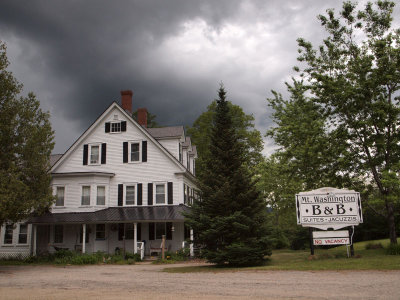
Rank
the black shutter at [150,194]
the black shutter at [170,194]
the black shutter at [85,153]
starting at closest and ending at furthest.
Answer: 1. the black shutter at [170,194]
2. the black shutter at [150,194]
3. the black shutter at [85,153]

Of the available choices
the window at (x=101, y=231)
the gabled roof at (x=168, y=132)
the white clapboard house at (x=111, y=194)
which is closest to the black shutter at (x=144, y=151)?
the white clapboard house at (x=111, y=194)

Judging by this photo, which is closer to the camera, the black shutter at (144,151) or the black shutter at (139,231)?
the black shutter at (139,231)

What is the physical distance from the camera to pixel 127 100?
31109 mm

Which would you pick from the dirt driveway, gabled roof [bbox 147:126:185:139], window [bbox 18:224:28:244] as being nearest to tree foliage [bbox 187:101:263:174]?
gabled roof [bbox 147:126:185:139]

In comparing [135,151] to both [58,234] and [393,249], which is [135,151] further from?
[393,249]

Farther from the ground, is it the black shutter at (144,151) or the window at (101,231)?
the black shutter at (144,151)

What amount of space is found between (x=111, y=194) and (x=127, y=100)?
8504 millimetres

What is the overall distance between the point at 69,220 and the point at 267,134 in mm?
18437

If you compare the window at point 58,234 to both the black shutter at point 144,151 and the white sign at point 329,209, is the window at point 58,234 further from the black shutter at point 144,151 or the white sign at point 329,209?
the white sign at point 329,209

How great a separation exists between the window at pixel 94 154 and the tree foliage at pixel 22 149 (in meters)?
6.69

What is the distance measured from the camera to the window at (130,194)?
27297mm

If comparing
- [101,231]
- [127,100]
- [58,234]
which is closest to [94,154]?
[127,100]

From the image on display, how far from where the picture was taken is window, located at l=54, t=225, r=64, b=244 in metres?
26.9

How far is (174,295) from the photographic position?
907 cm
